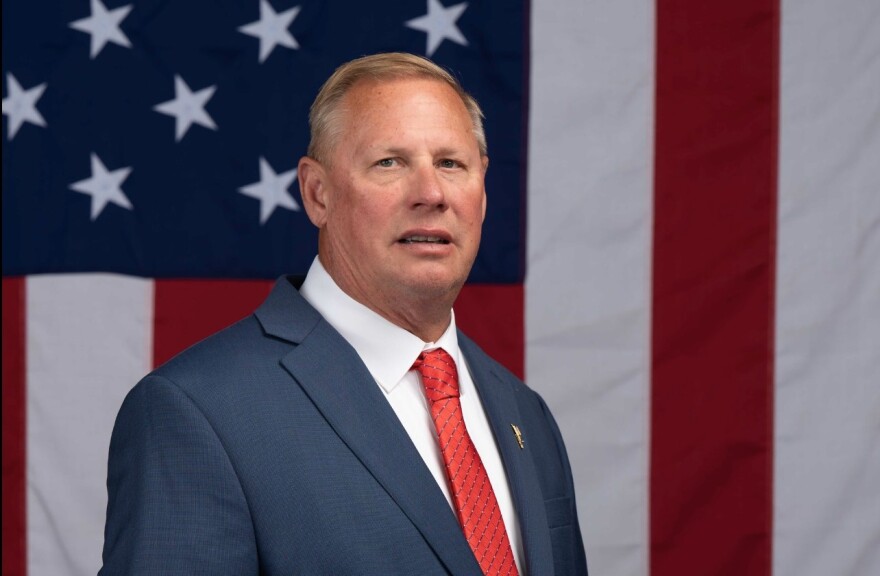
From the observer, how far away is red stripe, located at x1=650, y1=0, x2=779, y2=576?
107 inches

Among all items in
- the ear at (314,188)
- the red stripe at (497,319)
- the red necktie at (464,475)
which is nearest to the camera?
the red necktie at (464,475)

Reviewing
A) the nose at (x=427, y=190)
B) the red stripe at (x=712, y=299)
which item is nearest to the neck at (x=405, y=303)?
the nose at (x=427, y=190)

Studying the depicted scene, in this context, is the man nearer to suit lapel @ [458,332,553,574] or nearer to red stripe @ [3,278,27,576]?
suit lapel @ [458,332,553,574]

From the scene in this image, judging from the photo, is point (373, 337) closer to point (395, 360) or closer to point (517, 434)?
point (395, 360)

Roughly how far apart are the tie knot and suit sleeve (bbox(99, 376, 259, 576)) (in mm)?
331

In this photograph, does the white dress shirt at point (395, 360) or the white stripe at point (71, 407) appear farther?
the white stripe at point (71, 407)

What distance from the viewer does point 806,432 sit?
2.74m

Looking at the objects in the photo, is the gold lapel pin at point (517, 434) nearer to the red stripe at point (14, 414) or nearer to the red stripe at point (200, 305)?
the red stripe at point (200, 305)

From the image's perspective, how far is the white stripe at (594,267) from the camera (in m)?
2.71

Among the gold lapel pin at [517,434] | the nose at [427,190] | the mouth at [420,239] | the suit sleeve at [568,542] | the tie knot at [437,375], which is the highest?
the nose at [427,190]

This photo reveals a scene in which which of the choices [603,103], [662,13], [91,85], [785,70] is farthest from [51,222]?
[785,70]

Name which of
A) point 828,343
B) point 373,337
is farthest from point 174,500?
point 828,343

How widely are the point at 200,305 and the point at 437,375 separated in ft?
3.85

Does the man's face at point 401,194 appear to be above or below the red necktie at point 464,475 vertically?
above
